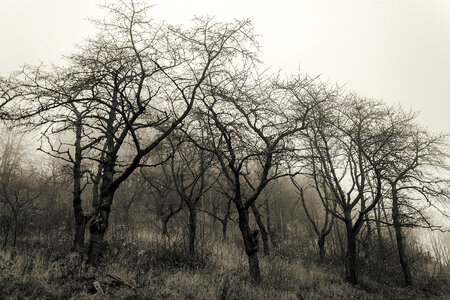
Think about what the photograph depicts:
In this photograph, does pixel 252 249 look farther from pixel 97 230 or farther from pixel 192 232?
pixel 97 230

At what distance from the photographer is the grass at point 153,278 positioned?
5.02m

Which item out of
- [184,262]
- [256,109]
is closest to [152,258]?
[184,262]

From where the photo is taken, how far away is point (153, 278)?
6.49m

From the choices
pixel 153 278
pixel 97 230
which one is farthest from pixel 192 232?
pixel 97 230

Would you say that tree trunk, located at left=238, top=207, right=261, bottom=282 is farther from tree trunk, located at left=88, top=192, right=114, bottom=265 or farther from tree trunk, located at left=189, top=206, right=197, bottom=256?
tree trunk, located at left=88, top=192, right=114, bottom=265

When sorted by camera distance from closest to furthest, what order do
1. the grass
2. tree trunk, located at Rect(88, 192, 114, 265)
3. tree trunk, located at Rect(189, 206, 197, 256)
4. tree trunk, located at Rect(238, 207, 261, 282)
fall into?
the grass, tree trunk, located at Rect(88, 192, 114, 265), tree trunk, located at Rect(238, 207, 261, 282), tree trunk, located at Rect(189, 206, 197, 256)

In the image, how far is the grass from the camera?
5023mm

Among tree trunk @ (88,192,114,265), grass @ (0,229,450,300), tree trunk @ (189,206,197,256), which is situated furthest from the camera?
tree trunk @ (189,206,197,256)

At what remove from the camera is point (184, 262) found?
8945 mm

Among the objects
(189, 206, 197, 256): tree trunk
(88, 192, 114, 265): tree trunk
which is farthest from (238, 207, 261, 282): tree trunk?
(88, 192, 114, 265): tree trunk

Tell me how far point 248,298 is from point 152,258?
3.60 metres

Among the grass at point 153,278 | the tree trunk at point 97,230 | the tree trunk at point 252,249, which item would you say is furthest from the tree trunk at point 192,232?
the tree trunk at point 97,230

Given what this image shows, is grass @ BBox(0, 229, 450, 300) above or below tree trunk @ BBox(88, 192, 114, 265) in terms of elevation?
below

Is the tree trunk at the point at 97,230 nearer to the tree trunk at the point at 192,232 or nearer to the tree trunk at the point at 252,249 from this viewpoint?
the tree trunk at the point at 252,249
